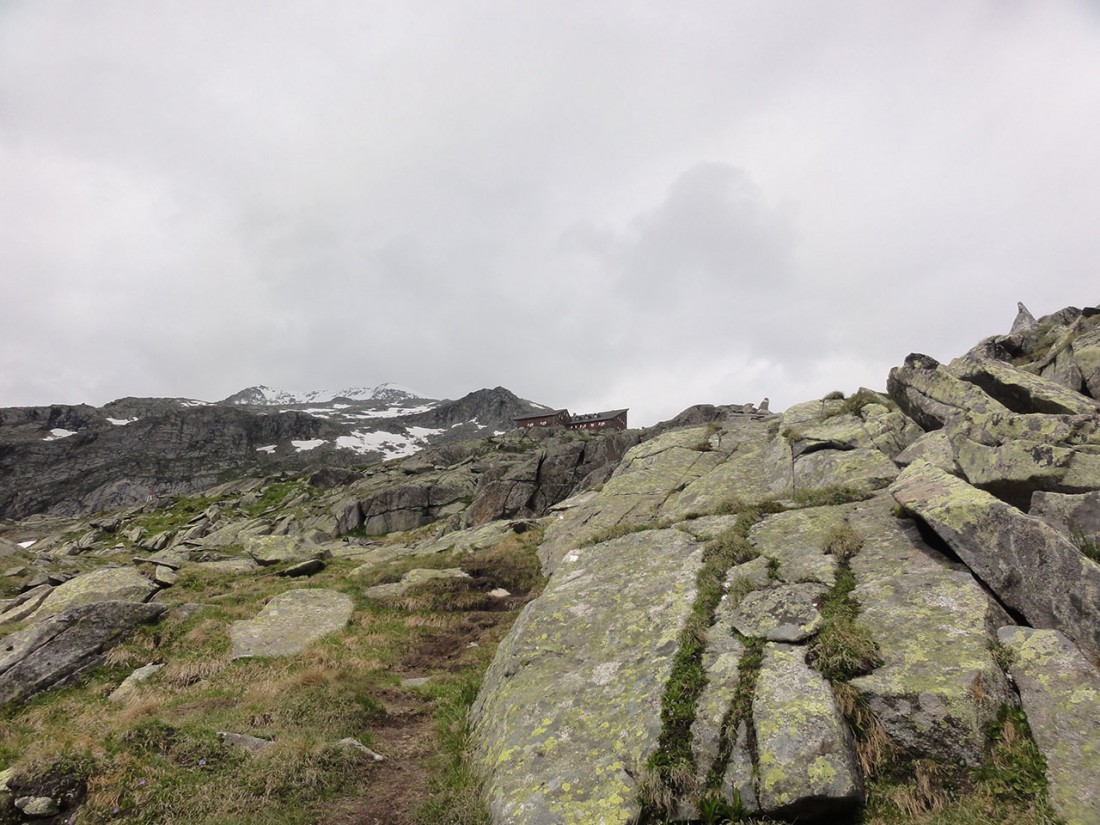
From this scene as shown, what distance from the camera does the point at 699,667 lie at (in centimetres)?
1088

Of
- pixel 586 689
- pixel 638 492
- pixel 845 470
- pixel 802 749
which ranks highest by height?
pixel 845 470

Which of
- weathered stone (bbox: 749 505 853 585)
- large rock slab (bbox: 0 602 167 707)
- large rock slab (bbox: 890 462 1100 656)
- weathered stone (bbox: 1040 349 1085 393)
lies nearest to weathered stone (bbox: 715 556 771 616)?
weathered stone (bbox: 749 505 853 585)

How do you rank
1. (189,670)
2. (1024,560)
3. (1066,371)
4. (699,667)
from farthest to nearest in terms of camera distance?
(1066,371) < (189,670) < (699,667) < (1024,560)

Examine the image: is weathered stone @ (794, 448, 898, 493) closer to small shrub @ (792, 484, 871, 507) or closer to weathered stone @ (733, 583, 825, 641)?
small shrub @ (792, 484, 871, 507)

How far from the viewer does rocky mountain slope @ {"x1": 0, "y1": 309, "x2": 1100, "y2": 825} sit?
8445 millimetres

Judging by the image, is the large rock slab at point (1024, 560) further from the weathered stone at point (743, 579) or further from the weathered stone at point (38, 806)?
the weathered stone at point (38, 806)

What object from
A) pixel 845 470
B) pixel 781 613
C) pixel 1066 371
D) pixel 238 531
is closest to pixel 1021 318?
pixel 1066 371

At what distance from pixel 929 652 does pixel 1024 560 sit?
3.10m

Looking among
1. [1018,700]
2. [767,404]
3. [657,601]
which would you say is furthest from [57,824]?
[767,404]

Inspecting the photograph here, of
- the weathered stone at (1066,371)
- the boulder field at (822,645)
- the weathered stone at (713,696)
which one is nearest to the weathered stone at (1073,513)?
the boulder field at (822,645)

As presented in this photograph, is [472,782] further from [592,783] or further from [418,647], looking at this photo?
[418,647]

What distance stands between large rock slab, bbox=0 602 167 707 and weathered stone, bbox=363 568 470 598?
33.7 ft

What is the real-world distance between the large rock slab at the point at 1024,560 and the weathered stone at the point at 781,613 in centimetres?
329

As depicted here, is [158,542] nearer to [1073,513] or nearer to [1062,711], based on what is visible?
[1062,711]
